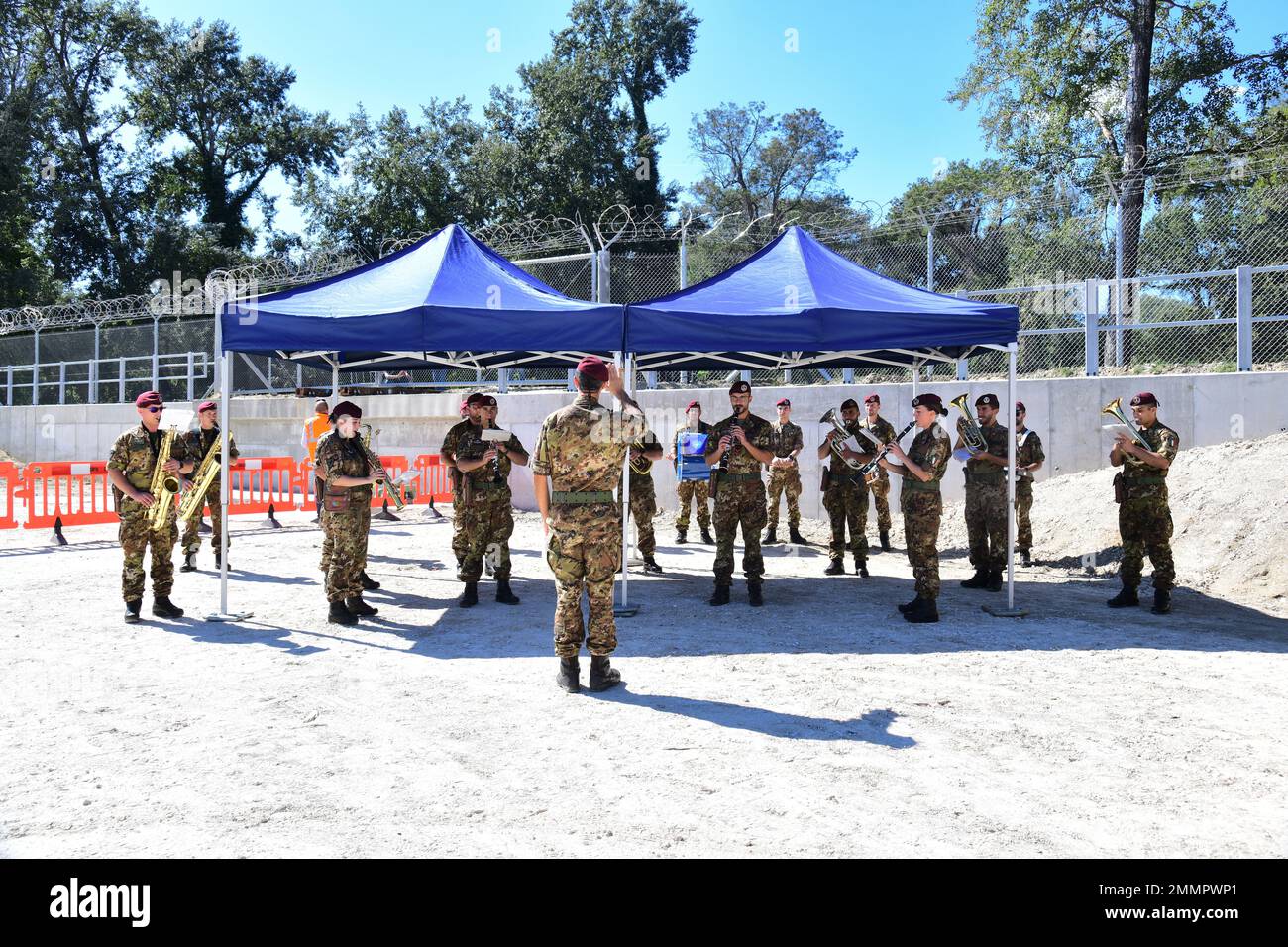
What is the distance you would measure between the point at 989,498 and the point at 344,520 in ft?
19.2

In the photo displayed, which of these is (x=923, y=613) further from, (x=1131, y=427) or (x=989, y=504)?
(x=1131, y=427)

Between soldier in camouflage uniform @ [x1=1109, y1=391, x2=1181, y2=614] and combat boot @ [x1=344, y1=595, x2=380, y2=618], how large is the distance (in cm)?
629

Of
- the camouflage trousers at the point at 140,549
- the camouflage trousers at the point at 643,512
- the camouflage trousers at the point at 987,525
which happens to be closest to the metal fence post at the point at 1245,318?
the camouflage trousers at the point at 987,525

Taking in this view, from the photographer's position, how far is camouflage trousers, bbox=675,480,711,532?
12.0 meters

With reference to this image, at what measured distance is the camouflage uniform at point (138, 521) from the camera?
7148mm

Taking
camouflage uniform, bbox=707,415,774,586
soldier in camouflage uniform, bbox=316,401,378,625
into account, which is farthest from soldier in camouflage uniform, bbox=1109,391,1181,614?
soldier in camouflage uniform, bbox=316,401,378,625

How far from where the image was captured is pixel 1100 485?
10938mm

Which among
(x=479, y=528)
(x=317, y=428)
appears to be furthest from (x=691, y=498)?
(x=317, y=428)

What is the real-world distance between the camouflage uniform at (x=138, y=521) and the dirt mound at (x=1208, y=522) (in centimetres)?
870

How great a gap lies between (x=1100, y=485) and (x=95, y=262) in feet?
129

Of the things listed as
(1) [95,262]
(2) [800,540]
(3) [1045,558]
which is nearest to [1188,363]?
(3) [1045,558]

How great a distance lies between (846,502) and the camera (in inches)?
378

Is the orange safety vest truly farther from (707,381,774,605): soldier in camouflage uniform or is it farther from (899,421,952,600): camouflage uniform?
(899,421,952,600): camouflage uniform
